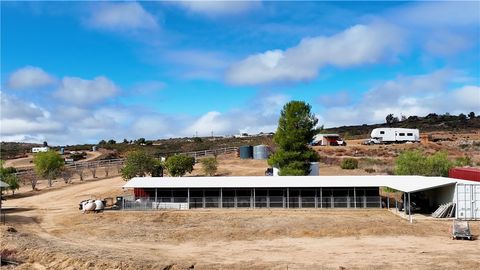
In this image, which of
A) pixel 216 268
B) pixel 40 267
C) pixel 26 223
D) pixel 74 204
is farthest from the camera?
pixel 74 204

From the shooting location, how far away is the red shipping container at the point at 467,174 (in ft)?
138

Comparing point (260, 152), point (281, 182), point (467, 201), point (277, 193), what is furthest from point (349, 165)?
point (467, 201)

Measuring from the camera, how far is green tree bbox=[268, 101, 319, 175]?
55.7m

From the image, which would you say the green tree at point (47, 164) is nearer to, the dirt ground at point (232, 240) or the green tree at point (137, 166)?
the green tree at point (137, 166)

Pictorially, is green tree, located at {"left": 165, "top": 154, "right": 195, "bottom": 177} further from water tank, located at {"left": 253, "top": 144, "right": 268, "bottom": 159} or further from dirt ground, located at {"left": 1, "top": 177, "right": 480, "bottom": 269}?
water tank, located at {"left": 253, "top": 144, "right": 268, "bottom": 159}

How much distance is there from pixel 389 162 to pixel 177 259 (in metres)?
53.1

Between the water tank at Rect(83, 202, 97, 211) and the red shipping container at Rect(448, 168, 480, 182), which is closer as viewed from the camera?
the red shipping container at Rect(448, 168, 480, 182)

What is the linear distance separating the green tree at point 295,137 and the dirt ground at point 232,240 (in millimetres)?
11404

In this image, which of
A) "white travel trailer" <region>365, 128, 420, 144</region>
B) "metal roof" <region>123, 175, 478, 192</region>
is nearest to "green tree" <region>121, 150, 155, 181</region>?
"metal roof" <region>123, 175, 478, 192</region>

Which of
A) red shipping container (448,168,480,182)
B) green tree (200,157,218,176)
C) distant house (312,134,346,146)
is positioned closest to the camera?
red shipping container (448,168,480,182)

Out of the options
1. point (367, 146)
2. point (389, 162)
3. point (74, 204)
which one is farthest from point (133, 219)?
point (367, 146)

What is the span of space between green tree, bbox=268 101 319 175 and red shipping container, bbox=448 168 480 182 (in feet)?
48.5

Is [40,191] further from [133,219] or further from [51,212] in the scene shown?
[133,219]

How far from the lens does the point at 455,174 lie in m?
47.2
